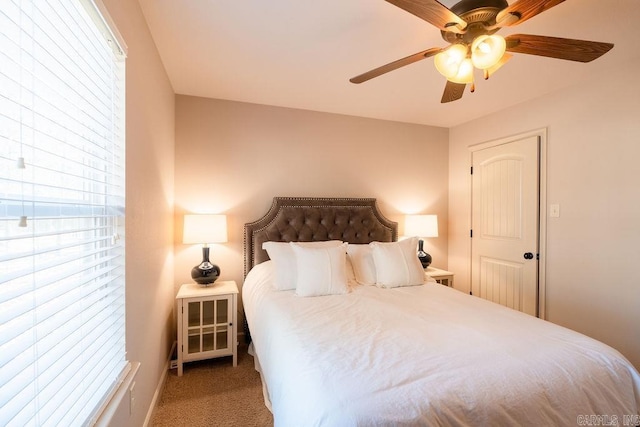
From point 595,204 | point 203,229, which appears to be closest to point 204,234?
point 203,229

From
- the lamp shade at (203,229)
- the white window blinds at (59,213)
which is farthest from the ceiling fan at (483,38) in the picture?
the lamp shade at (203,229)

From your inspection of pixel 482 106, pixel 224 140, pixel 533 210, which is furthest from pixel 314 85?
pixel 533 210

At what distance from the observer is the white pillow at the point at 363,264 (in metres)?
2.55

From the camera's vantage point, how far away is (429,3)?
115 centimetres

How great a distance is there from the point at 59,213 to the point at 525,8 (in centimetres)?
190

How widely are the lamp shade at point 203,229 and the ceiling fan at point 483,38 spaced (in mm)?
1911

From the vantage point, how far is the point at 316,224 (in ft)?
9.88

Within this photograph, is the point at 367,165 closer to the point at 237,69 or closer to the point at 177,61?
the point at 237,69

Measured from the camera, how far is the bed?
1017 mm

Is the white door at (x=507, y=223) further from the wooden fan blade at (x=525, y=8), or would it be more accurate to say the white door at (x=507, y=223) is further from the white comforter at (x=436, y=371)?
the wooden fan blade at (x=525, y=8)

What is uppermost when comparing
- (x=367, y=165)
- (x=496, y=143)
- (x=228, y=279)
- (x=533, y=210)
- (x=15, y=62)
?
(x=496, y=143)

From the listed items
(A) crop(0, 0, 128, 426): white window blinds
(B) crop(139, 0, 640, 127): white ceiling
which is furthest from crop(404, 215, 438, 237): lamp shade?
(A) crop(0, 0, 128, 426): white window blinds

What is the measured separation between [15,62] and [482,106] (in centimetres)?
356

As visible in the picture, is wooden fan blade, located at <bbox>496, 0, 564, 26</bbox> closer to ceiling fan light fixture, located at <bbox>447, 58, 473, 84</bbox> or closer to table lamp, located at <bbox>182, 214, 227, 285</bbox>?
ceiling fan light fixture, located at <bbox>447, 58, 473, 84</bbox>
